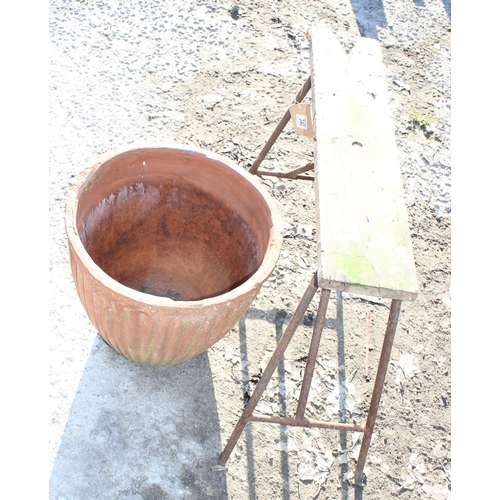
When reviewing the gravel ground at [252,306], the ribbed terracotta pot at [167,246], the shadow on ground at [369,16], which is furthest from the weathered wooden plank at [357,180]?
the shadow on ground at [369,16]

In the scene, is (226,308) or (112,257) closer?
(226,308)

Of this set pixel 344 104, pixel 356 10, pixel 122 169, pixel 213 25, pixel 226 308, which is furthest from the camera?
pixel 356 10

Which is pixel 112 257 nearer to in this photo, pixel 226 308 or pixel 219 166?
pixel 219 166

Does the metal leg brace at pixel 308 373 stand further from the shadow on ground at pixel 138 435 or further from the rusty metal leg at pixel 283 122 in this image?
the rusty metal leg at pixel 283 122

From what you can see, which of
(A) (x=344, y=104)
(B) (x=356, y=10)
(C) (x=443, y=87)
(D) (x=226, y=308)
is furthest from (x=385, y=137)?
(B) (x=356, y=10)

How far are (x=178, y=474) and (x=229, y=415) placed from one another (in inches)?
15.0

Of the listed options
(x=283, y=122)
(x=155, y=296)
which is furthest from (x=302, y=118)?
(x=155, y=296)

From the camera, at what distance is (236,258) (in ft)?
8.95

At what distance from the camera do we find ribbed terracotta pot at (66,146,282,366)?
2.07 meters

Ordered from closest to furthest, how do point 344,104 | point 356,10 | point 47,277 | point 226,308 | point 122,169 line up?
point 226,308 → point 122,169 → point 344,104 → point 47,277 → point 356,10

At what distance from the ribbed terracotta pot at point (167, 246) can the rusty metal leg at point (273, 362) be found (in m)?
0.19

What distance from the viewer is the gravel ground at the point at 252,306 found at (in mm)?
2539

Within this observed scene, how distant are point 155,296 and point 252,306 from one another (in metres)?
1.07

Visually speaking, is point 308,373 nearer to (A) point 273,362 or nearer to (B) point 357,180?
(A) point 273,362
